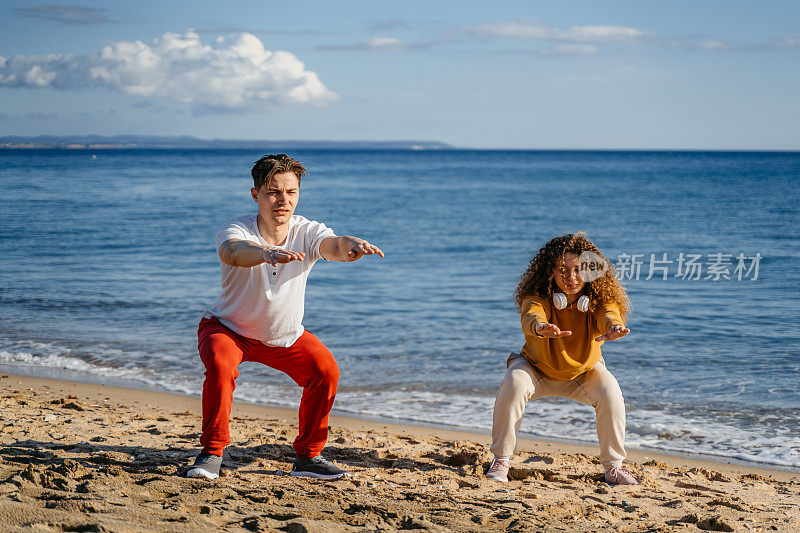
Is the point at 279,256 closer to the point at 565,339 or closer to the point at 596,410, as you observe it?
the point at 565,339

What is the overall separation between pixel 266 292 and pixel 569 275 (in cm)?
170

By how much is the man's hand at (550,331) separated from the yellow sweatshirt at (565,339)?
121 mm

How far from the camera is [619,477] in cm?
422

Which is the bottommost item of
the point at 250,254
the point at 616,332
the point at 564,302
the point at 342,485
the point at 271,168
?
the point at 342,485

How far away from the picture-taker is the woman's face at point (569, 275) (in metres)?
4.32

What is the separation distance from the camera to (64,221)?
22750 millimetres

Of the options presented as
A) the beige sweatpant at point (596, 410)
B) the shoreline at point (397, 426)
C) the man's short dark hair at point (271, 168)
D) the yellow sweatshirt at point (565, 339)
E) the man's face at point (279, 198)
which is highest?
the man's short dark hair at point (271, 168)

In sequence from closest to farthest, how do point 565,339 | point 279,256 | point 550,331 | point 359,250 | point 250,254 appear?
point 279,256
point 250,254
point 359,250
point 550,331
point 565,339

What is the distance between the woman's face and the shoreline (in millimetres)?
1425

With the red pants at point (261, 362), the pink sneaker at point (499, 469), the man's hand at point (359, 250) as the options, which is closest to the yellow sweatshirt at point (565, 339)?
the pink sneaker at point (499, 469)

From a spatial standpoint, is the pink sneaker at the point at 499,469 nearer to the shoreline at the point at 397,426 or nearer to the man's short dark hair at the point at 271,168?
the shoreline at the point at 397,426

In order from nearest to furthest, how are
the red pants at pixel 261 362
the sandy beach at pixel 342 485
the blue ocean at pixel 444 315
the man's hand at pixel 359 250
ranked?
the sandy beach at pixel 342 485
the man's hand at pixel 359 250
the red pants at pixel 261 362
the blue ocean at pixel 444 315

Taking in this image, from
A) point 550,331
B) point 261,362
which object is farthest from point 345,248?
point 550,331

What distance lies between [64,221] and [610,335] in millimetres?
21861
